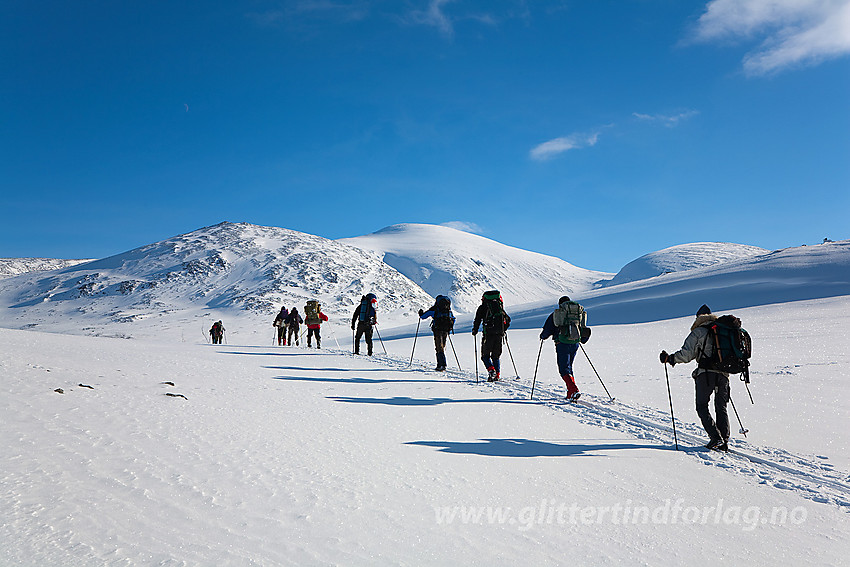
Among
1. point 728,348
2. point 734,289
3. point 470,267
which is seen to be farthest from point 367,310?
point 470,267

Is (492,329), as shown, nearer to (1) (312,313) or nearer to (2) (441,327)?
(2) (441,327)

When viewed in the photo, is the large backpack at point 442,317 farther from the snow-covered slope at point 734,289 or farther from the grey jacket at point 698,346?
the snow-covered slope at point 734,289

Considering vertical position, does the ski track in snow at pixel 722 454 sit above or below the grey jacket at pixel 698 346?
below

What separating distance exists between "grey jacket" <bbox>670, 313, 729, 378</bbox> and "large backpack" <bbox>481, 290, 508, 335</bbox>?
18.4 ft

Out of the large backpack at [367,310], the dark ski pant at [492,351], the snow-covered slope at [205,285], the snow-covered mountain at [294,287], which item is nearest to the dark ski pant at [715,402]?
the dark ski pant at [492,351]

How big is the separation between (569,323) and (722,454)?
4192 mm

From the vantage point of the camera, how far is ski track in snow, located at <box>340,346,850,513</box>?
4.64m

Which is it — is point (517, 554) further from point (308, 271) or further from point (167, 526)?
point (308, 271)

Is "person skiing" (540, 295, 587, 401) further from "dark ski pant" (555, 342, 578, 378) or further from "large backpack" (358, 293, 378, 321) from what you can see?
"large backpack" (358, 293, 378, 321)

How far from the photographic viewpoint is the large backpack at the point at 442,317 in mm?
14188

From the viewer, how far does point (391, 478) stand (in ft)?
13.9

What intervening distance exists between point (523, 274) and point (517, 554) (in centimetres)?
15825

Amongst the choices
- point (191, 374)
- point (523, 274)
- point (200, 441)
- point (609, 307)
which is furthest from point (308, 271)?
point (523, 274)

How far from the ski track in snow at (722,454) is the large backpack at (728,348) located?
100 centimetres
